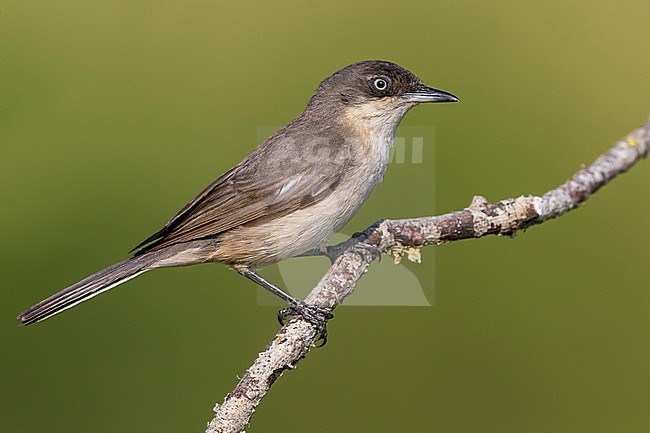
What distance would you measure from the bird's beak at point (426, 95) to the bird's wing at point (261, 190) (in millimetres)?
272

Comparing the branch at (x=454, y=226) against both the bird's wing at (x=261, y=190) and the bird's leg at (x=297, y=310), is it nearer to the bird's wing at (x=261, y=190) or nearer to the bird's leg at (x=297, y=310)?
the bird's leg at (x=297, y=310)

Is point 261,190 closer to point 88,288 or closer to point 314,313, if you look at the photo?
point 314,313

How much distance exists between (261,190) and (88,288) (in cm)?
58

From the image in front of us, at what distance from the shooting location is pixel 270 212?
245cm

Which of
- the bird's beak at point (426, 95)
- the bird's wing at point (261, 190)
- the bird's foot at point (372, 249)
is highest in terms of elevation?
the bird's beak at point (426, 95)

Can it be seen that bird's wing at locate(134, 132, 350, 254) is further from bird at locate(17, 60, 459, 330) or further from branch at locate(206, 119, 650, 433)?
branch at locate(206, 119, 650, 433)

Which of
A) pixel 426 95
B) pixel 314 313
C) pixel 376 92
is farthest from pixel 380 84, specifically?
pixel 314 313

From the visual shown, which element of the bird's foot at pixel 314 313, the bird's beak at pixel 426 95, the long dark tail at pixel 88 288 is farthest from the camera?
the bird's beak at pixel 426 95

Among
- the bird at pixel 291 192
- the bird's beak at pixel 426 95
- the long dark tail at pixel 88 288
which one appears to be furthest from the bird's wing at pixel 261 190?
the bird's beak at pixel 426 95

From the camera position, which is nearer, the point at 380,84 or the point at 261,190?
the point at 261,190

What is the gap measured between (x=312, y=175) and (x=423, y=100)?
413mm

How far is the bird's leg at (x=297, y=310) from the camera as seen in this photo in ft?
7.19

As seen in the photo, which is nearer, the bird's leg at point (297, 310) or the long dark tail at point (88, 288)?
the long dark tail at point (88, 288)

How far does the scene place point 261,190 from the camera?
2.46 m
